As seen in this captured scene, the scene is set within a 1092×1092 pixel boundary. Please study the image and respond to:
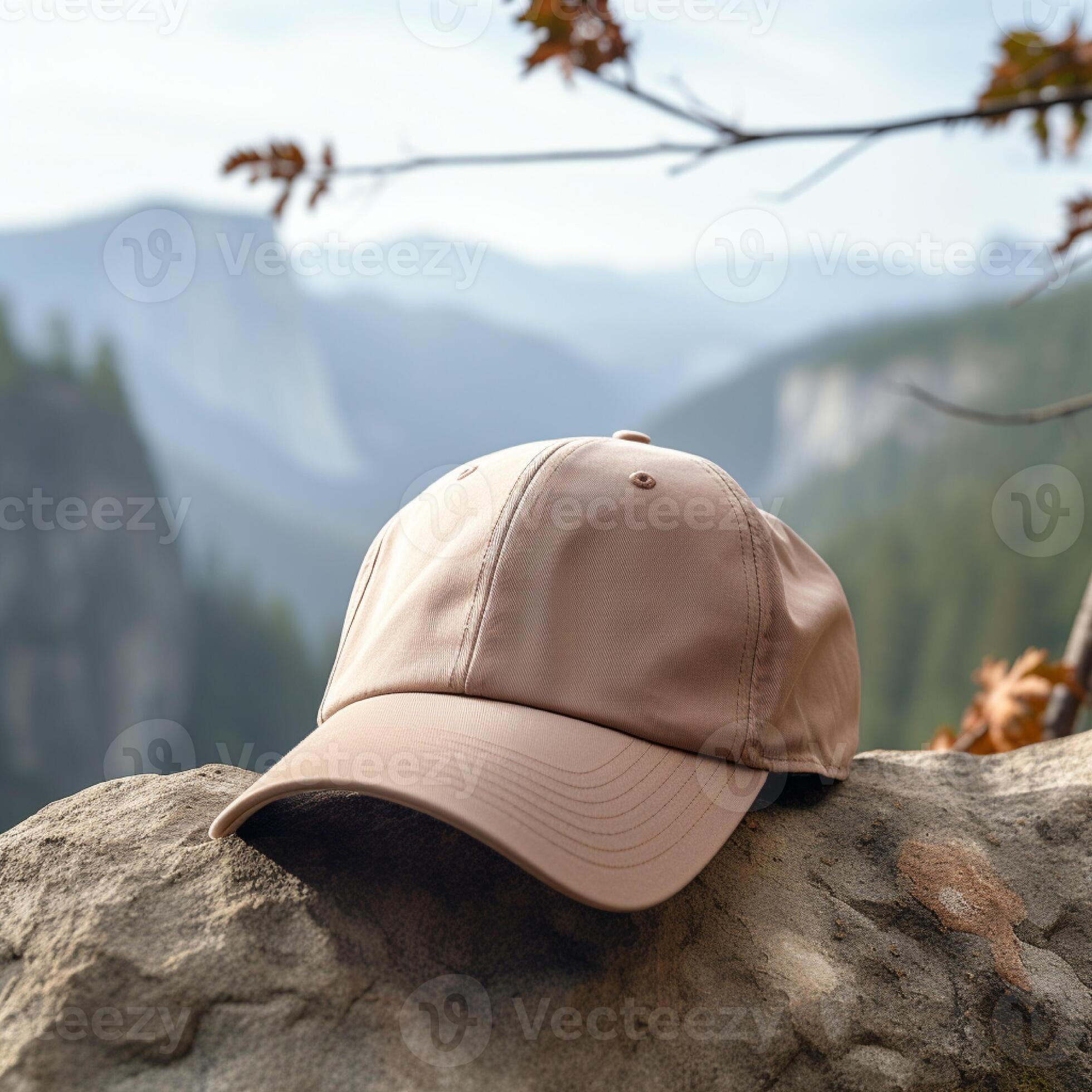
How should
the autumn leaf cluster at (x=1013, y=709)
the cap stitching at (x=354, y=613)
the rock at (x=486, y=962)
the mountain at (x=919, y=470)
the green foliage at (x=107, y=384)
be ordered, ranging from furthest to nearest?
the green foliage at (x=107, y=384) → the mountain at (x=919, y=470) → the autumn leaf cluster at (x=1013, y=709) → the cap stitching at (x=354, y=613) → the rock at (x=486, y=962)

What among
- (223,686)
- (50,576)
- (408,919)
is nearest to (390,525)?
(408,919)

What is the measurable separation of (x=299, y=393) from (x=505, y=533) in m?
36.9

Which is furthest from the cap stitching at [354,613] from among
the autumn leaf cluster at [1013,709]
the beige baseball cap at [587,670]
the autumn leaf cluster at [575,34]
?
the autumn leaf cluster at [1013,709]

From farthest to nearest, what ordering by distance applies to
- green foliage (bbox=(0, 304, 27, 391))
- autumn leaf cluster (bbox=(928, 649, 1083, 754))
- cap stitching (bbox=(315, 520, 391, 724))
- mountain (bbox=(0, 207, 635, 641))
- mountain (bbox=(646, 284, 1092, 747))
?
mountain (bbox=(0, 207, 635, 641)) < green foliage (bbox=(0, 304, 27, 391)) < mountain (bbox=(646, 284, 1092, 747)) < autumn leaf cluster (bbox=(928, 649, 1083, 754)) < cap stitching (bbox=(315, 520, 391, 724))

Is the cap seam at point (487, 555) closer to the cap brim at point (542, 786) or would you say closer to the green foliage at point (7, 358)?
the cap brim at point (542, 786)

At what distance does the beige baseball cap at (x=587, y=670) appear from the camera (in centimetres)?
78

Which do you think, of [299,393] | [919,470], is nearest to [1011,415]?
[919,470]

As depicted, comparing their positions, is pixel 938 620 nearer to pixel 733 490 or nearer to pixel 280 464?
pixel 733 490

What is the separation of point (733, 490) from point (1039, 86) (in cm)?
50

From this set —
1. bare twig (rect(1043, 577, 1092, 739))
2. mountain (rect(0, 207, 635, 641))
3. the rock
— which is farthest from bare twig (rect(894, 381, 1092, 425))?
mountain (rect(0, 207, 635, 641))

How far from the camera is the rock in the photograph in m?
0.73

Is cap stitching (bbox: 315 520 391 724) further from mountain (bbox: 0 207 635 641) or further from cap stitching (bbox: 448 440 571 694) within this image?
mountain (bbox: 0 207 635 641)

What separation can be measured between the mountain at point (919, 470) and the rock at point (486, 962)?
8.75 meters

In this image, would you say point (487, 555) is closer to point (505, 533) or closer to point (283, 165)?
point (505, 533)
